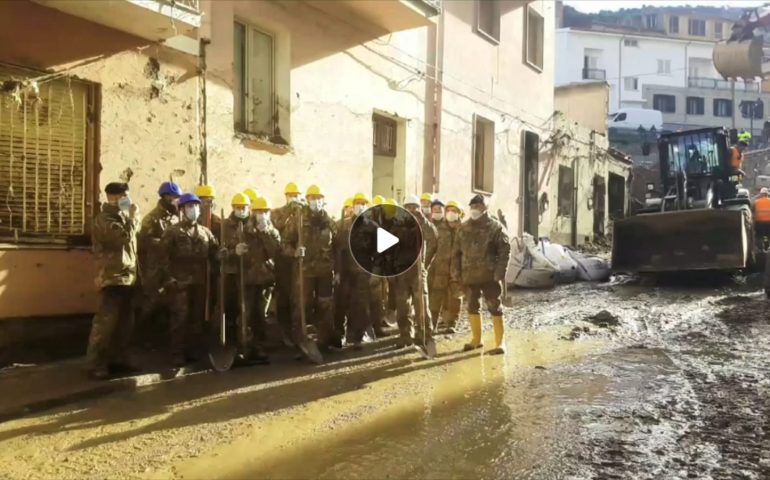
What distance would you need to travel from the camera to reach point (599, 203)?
24453 millimetres

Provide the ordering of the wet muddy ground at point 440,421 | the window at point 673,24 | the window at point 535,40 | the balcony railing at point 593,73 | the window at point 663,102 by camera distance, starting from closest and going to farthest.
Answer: the wet muddy ground at point 440,421 < the window at point 535,40 < the balcony railing at point 593,73 < the window at point 663,102 < the window at point 673,24

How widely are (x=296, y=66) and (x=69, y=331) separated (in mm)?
5059

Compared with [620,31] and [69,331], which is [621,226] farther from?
[620,31]

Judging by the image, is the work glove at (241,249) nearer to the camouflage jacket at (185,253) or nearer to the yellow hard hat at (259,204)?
the camouflage jacket at (185,253)

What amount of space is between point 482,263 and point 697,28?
58.4 meters

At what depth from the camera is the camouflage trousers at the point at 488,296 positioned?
7.99 m

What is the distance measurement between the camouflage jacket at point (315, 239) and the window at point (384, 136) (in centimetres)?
486

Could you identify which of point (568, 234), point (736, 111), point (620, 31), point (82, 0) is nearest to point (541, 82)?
point (568, 234)

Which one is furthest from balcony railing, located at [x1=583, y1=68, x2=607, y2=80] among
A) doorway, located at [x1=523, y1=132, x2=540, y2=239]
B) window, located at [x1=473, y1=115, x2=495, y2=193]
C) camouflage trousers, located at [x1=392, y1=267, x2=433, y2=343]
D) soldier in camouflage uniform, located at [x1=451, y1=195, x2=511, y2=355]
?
camouflage trousers, located at [x1=392, y1=267, x2=433, y2=343]

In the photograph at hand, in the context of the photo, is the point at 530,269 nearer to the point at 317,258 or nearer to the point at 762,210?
the point at 762,210

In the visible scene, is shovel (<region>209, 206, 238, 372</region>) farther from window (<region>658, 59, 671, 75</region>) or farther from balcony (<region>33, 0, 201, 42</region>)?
window (<region>658, 59, 671, 75</region>)

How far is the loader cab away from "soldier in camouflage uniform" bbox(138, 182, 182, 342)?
11.9 meters

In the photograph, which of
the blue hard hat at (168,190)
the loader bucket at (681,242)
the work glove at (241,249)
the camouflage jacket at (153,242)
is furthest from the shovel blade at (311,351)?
the loader bucket at (681,242)

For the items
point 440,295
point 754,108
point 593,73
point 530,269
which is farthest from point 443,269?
point 754,108
